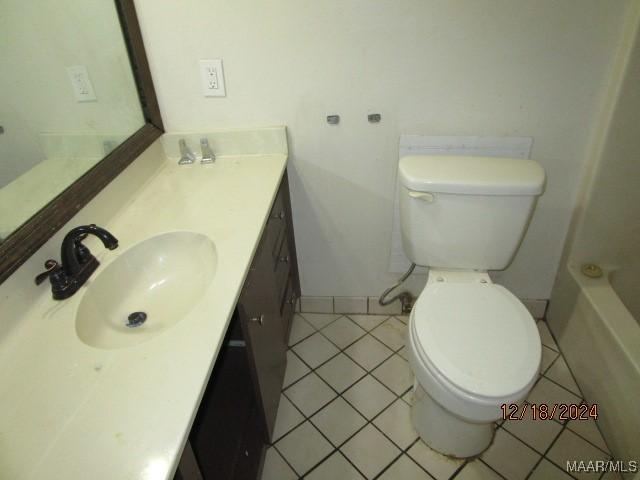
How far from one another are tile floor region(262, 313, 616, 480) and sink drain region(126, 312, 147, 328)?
2.40ft

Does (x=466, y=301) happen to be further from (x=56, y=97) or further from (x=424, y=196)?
(x=56, y=97)

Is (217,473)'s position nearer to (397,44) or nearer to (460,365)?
(460,365)

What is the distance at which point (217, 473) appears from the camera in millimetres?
1016

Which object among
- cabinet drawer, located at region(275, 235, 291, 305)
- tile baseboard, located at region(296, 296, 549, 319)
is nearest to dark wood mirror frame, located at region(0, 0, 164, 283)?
cabinet drawer, located at region(275, 235, 291, 305)

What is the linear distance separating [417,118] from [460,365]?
2.78ft

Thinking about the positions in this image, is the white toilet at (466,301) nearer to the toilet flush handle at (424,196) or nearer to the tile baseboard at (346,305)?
the toilet flush handle at (424,196)

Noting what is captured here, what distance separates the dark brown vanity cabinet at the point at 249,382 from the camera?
1.05 m

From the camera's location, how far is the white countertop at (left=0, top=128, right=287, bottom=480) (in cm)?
62

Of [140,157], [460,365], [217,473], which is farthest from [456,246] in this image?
[140,157]

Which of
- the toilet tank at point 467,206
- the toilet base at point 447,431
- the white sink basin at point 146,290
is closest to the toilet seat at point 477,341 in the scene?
the toilet tank at point 467,206

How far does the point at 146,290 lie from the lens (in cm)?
107

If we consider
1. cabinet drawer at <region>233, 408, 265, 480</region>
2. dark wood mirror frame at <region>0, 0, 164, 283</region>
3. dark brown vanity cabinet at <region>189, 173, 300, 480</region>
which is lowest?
cabinet drawer at <region>233, 408, 265, 480</region>
